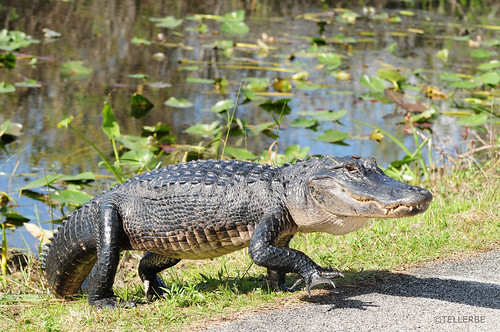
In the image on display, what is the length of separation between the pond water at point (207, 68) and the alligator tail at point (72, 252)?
96 cm

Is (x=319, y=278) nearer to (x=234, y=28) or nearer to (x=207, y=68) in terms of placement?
(x=207, y=68)

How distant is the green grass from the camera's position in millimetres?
3375

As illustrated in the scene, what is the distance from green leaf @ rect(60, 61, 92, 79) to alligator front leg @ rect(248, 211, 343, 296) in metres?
6.37

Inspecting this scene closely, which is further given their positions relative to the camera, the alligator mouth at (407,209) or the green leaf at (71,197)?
the green leaf at (71,197)

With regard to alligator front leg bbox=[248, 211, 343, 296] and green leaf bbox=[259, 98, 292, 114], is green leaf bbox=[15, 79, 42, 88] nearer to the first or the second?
green leaf bbox=[259, 98, 292, 114]

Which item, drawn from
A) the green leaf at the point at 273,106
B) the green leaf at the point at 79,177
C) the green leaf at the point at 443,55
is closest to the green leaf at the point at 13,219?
the green leaf at the point at 79,177

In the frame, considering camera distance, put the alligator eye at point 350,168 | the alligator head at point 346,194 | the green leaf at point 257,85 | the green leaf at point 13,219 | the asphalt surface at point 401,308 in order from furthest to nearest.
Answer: the green leaf at point 257,85 < the green leaf at point 13,219 < the alligator eye at point 350,168 < the alligator head at point 346,194 < the asphalt surface at point 401,308

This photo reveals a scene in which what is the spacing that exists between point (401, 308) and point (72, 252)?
6.92ft

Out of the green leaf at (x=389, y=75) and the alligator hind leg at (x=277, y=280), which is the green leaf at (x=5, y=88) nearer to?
the green leaf at (x=389, y=75)

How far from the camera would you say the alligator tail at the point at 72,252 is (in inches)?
159

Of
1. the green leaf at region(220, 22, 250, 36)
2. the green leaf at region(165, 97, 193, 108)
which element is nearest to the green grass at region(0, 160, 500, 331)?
the green leaf at region(165, 97, 193, 108)

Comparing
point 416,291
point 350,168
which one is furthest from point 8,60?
point 416,291

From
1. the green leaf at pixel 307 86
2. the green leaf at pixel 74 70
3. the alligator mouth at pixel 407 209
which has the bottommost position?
the green leaf at pixel 307 86

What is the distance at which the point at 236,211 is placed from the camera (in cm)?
361
